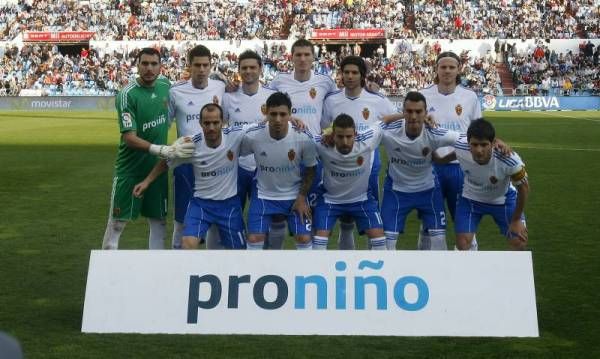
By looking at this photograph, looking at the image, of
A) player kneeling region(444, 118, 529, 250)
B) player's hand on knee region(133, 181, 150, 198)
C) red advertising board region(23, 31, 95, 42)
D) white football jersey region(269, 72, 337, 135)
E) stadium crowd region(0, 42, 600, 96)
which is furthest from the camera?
red advertising board region(23, 31, 95, 42)

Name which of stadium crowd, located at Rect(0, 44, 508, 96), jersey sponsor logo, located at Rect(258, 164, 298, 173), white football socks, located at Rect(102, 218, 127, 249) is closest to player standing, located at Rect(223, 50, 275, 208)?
jersey sponsor logo, located at Rect(258, 164, 298, 173)

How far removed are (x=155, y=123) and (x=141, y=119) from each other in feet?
0.45

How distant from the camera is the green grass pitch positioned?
5387 millimetres

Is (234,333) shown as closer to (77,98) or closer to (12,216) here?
(12,216)

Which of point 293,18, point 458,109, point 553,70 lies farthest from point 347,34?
point 458,109

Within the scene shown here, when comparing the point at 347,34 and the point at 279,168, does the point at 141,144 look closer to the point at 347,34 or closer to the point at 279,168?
the point at 279,168

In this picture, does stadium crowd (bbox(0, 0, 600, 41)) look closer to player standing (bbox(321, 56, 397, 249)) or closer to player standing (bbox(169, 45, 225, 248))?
player standing (bbox(321, 56, 397, 249))

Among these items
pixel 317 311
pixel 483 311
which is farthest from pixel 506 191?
pixel 317 311

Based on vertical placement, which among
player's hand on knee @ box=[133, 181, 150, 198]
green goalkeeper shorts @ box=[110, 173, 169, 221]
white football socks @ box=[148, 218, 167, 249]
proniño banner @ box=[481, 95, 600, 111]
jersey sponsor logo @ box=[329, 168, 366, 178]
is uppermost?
jersey sponsor logo @ box=[329, 168, 366, 178]

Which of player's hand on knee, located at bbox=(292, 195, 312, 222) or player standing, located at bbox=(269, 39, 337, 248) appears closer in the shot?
player's hand on knee, located at bbox=(292, 195, 312, 222)

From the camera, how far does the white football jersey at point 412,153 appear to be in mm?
7105

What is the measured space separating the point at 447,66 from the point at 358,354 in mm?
3208

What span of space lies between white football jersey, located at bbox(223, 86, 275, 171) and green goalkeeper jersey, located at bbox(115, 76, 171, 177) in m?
0.57

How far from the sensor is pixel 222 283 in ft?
18.2
